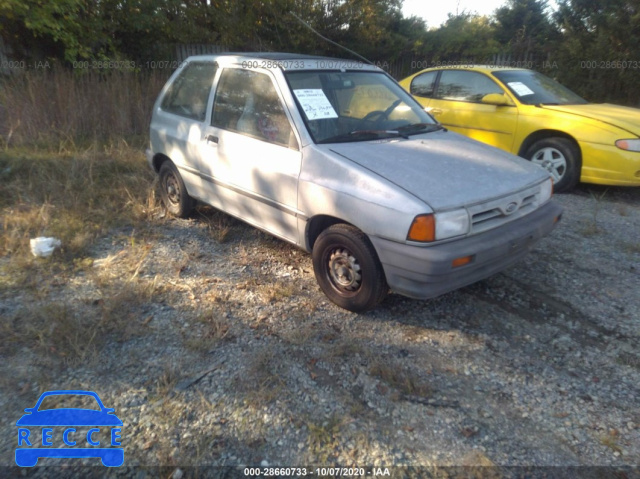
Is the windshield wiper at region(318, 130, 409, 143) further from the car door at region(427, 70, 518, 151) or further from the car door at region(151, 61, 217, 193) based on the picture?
the car door at region(427, 70, 518, 151)

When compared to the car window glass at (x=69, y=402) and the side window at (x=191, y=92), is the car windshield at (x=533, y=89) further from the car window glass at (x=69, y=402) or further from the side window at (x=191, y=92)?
the car window glass at (x=69, y=402)

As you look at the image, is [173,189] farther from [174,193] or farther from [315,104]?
[315,104]

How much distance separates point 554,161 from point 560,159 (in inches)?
2.9

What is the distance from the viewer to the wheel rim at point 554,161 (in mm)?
5738

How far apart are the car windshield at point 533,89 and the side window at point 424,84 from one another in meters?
0.98

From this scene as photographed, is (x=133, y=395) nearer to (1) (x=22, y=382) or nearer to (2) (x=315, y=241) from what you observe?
(1) (x=22, y=382)

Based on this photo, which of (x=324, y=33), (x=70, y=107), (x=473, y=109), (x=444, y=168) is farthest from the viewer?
(x=324, y=33)

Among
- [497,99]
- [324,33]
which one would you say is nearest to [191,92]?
[497,99]

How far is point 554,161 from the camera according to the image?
5.80 meters

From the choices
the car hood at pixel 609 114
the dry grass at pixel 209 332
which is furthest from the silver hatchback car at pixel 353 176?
the car hood at pixel 609 114

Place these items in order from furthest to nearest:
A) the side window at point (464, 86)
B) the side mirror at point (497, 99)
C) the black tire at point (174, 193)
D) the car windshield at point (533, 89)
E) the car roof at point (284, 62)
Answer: the side window at point (464, 86)
the car windshield at point (533, 89)
the side mirror at point (497, 99)
the black tire at point (174, 193)
the car roof at point (284, 62)

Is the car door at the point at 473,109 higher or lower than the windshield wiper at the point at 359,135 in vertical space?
higher

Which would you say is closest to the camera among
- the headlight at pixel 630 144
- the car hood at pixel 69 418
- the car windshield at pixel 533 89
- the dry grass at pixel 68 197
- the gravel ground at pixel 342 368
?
the gravel ground at pixel 342 368

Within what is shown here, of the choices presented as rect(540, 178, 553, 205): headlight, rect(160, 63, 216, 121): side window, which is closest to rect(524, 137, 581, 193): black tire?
rect(540, 178, 553, 205): headlight
